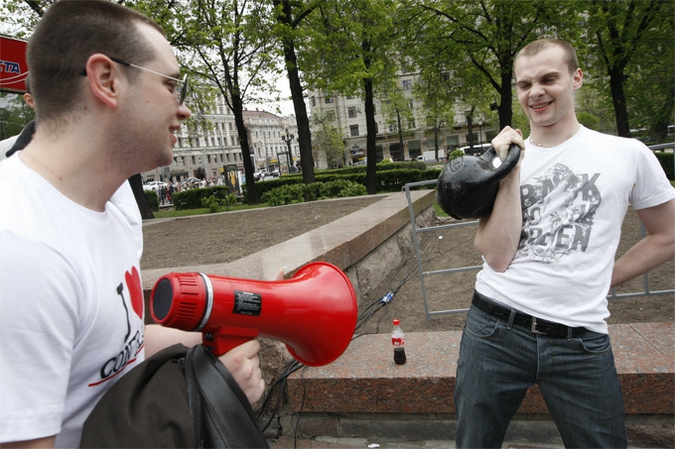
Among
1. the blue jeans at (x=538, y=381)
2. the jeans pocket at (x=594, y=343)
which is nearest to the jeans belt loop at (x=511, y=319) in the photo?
the blue jeans at (x=538, y=381)

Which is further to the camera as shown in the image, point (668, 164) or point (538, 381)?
point (668, 164)

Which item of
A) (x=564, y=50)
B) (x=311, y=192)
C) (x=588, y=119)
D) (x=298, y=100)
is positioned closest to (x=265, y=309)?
(x=564, y=50)

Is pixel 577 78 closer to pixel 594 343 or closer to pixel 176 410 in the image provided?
pixel 594 343

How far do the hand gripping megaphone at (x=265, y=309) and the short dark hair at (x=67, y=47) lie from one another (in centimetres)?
51

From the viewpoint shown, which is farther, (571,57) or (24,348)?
(571,57)

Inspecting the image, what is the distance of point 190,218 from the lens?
11.5 m

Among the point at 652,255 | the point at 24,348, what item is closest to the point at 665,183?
the point at 652,255

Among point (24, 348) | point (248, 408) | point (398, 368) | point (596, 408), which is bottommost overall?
point (398, 368)

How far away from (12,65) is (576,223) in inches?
309

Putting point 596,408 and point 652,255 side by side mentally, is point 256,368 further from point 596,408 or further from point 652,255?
point 652,255

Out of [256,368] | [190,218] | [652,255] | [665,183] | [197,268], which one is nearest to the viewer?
[256,368]

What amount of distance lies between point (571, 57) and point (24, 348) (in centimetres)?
201

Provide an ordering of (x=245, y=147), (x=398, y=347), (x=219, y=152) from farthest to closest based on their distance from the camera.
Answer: (x=219, y=152), (x=245, y=147), (x=398, y=347)

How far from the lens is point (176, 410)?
1001mm
